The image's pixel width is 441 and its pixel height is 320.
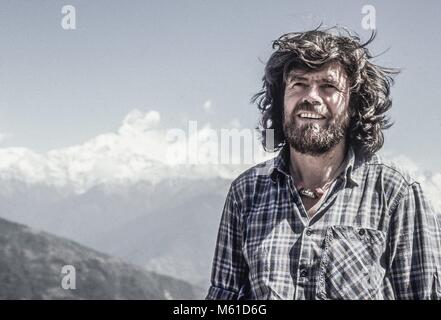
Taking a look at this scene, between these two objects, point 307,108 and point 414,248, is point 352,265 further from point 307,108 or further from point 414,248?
point 307,108

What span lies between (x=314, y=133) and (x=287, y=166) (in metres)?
0.53

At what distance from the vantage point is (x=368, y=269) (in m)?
3.49

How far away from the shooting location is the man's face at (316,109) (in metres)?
3.78

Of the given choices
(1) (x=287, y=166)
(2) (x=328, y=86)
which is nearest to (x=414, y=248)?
(1) (x=287, y=166)

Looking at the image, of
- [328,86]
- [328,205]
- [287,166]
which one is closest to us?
[328,205]

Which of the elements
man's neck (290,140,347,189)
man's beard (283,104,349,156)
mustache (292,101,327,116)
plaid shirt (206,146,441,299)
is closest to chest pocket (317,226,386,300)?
plaid shirt (206,146,441,299)

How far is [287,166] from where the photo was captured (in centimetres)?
421

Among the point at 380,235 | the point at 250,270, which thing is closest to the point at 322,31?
the point at 380,235

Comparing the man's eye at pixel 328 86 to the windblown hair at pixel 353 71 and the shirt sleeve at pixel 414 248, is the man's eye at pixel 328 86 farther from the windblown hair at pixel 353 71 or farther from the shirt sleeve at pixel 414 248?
the shirt sleeve at pixel 414 248
